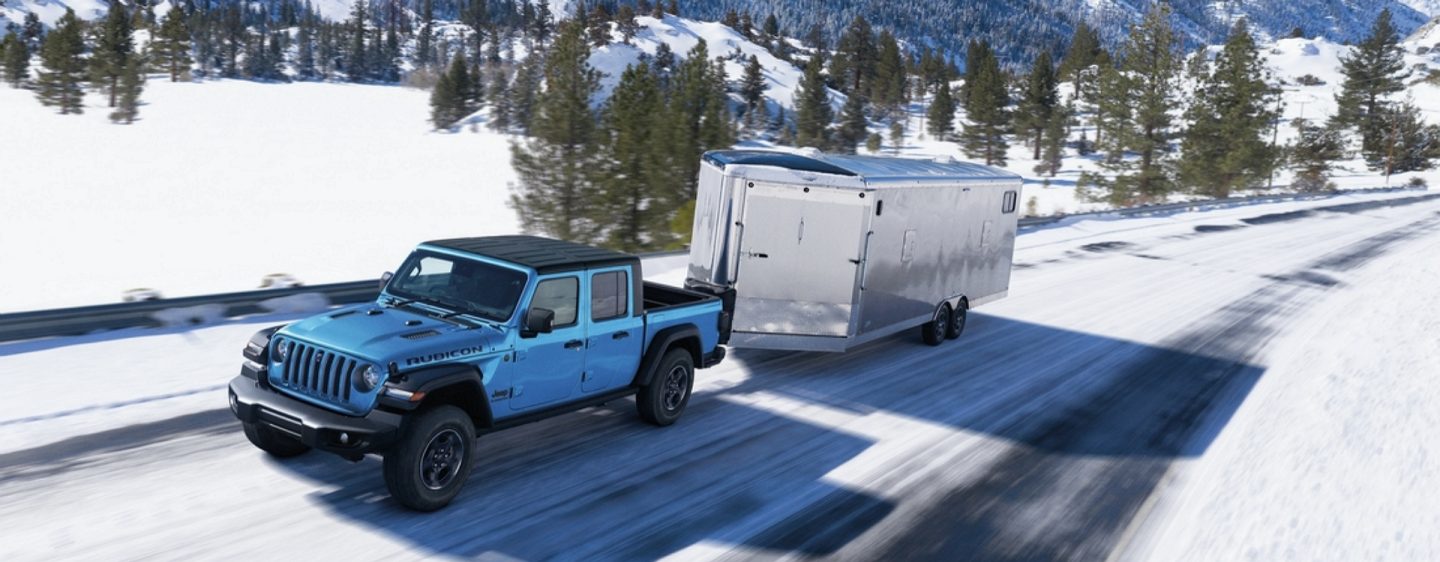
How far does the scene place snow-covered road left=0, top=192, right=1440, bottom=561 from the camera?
6.63m

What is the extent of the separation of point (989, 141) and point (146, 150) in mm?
74563

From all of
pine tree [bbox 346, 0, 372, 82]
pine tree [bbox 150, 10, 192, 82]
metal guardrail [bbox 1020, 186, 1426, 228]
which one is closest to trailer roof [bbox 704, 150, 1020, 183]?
metal guardrail [bbox 1020, 186, 1426, 228]

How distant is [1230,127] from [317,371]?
6401 cm

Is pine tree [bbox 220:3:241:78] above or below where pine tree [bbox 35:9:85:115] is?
above

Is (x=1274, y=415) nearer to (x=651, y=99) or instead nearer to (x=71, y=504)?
(x=71, y=504)

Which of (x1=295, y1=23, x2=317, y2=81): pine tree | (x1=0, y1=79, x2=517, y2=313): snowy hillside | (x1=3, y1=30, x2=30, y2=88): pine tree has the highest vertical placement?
(x1=295, y1=23, x2=317, y2=81): pine tree

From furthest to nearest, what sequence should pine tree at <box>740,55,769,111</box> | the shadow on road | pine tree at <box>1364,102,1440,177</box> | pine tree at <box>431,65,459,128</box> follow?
pine tree at <box>740,55,769,111</box> < pine tree at <box>431,65,459,128</box> < pine tree at <box>1364,102,1440,177</box> < the shadow on road

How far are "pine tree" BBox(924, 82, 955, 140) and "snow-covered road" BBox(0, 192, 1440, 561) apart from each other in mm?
106610

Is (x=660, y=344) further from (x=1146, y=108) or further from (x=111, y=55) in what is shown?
(x=111, y=55)

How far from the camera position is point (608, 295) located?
8.34 meters

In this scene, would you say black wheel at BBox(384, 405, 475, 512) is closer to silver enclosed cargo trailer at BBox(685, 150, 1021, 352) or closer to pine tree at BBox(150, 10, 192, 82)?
silver enclosed cargo trailer at BBox(685, 150, 1021, 352)

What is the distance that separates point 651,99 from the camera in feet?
114

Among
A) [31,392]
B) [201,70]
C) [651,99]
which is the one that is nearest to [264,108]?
[201,70]

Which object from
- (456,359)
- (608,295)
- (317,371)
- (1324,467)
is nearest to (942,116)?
(1324,467)
